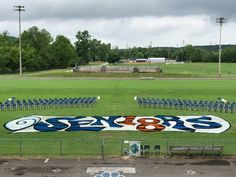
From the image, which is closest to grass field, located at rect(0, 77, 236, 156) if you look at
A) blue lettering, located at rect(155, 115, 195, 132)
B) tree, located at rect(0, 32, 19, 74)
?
blue lettering, located at rect(155, 115, 195, 132)

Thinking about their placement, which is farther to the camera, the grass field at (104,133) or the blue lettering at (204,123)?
the blue lettering at (204,123)

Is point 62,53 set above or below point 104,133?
above

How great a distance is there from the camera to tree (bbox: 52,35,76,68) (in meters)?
171

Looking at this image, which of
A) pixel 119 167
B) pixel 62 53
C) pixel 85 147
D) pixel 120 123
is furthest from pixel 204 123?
pixel 62 53

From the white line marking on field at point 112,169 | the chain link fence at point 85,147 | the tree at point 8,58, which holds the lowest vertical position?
the white line marking on field at point 112,169

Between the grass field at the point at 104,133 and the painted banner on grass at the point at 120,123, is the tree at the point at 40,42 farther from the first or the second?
the painted banner on grass at the point at 120,123

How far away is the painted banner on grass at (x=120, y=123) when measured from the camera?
35.1 meters

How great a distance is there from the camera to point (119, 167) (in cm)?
2352

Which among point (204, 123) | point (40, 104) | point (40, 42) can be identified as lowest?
point (204, 123)

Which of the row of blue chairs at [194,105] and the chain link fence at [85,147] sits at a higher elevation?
the row of blue chairs at [194,105]

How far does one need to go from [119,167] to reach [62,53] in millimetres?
150236

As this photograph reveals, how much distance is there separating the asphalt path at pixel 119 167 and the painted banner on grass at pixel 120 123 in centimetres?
986

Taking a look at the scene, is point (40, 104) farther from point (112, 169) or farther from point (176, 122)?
point (112, 169)

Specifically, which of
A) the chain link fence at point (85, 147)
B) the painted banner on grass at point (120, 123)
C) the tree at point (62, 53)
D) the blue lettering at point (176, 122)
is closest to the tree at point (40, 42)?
the tree at point (62, 53)
